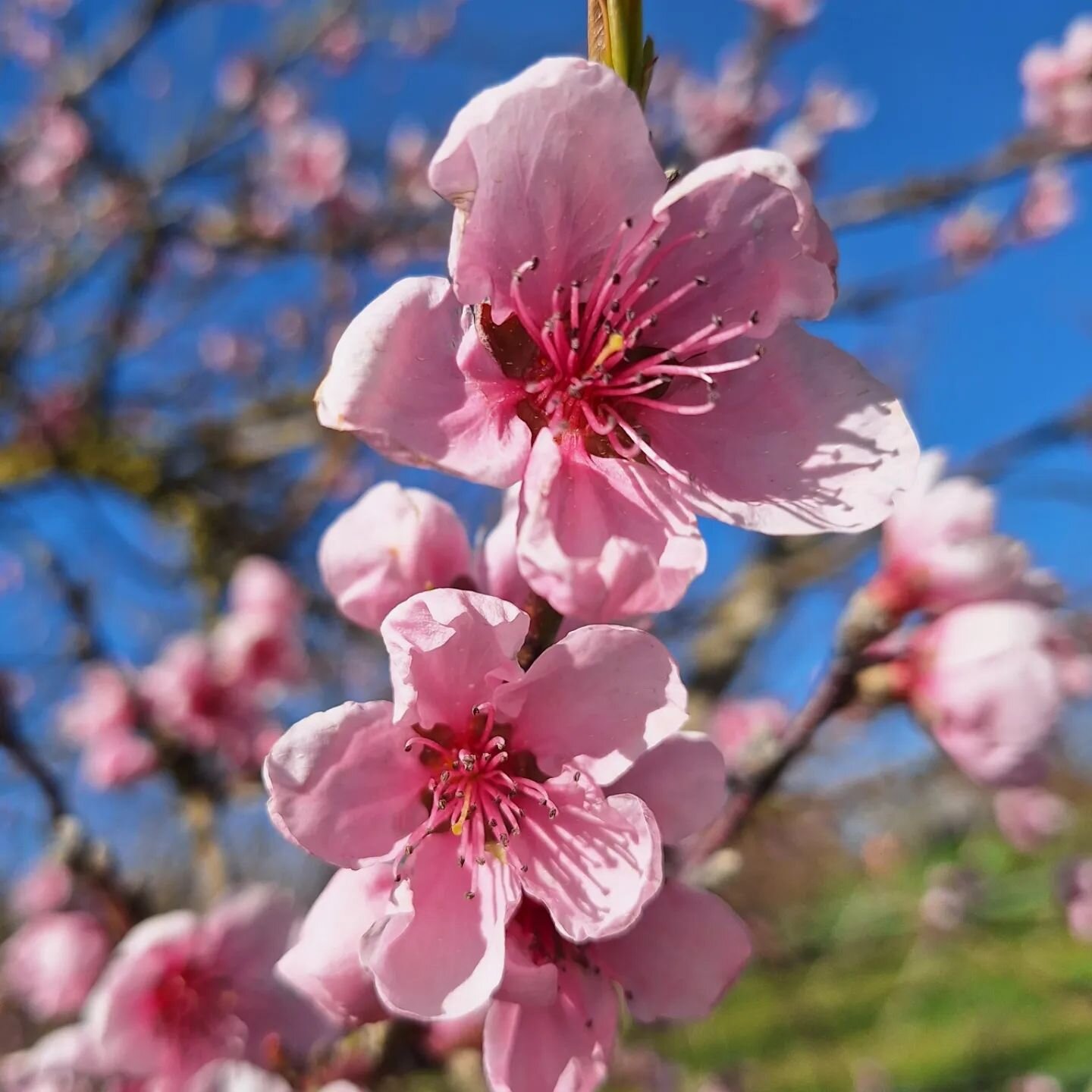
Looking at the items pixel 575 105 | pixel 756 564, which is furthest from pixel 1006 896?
pixel 575 105

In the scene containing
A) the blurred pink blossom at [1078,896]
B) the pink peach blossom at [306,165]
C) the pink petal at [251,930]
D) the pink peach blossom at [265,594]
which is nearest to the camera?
the pink petal at [251,930]

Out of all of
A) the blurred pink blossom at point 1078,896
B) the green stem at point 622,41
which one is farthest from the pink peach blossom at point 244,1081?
the blurred pink blossom at point 1078,896

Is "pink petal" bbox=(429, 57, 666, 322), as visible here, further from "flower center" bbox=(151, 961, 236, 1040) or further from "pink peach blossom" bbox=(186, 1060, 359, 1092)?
"flower center" bbox=(151, 961, 236, 1040)

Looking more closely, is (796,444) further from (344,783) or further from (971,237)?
(971,237)

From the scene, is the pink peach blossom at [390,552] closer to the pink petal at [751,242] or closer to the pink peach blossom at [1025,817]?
the pink petal at [751,242]

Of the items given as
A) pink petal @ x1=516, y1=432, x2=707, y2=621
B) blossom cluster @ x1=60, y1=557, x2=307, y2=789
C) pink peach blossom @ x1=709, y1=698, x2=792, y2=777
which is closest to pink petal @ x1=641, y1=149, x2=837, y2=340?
pink petal @ x1=516, y1=432, x2=707, y2=621
